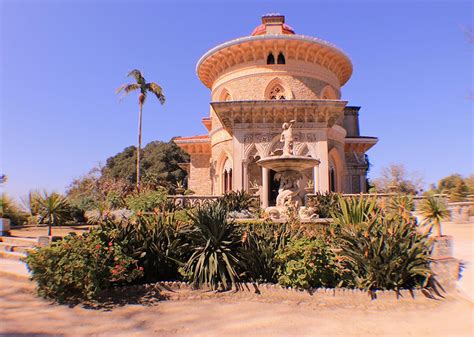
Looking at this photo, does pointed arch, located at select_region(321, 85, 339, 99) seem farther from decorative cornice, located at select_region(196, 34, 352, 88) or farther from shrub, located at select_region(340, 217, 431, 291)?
shrub, located at select_region(340, 217, 431, 291)

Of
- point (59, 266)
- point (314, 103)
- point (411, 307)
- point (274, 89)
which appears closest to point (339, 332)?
point (411, 307)

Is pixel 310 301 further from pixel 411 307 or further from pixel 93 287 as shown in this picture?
pixel 93 287

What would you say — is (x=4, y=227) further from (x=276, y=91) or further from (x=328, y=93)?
(x=328, y=93)

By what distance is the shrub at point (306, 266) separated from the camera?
6305 mm

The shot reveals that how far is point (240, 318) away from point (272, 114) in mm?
13880

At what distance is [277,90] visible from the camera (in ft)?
70.2

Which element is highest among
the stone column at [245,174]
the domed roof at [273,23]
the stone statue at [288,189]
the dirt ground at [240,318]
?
the domed roof at [273,23]

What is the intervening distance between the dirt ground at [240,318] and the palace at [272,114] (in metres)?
9.90

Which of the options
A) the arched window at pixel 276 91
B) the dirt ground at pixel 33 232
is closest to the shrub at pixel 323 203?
the arched window at pixel 276 91

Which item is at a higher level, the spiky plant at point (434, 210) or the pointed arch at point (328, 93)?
the pointed arch at point (328, 93)

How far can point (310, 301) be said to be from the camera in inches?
242

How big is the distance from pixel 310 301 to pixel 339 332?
1.27 meters

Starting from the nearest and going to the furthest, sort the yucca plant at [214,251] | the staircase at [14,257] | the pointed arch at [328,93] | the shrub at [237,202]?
the yucca plant at [214,251], the staircase at [14,257], the shrub at [237,202], the pointed arch at [328,93]

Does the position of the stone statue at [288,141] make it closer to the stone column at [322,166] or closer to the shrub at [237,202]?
the shrub at [237,202]
